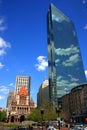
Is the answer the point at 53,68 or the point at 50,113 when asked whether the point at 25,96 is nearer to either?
the point at 53,68

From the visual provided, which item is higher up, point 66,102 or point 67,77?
point 67,77

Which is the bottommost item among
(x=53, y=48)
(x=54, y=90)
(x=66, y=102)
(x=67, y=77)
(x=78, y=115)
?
(x=78, y=115)

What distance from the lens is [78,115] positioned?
11575 centimetres

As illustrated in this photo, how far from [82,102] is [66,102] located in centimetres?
3134

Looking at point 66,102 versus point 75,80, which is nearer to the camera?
point 66,102

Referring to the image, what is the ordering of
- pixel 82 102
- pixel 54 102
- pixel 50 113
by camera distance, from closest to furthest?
1. pixel 50 113
2. pixel 82 102
3. pixel 54 102

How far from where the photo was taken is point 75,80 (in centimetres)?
19950

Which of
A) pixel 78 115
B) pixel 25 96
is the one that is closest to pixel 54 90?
pixel 25 96

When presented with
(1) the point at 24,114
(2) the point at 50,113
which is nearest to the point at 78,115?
(2) the point at 50,113

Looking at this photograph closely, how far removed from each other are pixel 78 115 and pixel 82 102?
810cm

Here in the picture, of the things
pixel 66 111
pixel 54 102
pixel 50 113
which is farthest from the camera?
pixel 54 102

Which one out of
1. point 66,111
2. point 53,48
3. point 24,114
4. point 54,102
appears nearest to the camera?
point 66,111

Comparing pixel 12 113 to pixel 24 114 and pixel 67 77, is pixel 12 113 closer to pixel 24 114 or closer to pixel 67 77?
pixel 24 114

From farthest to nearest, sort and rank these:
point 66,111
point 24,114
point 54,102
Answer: point 54,102 < point 24,114 < point 66,111
